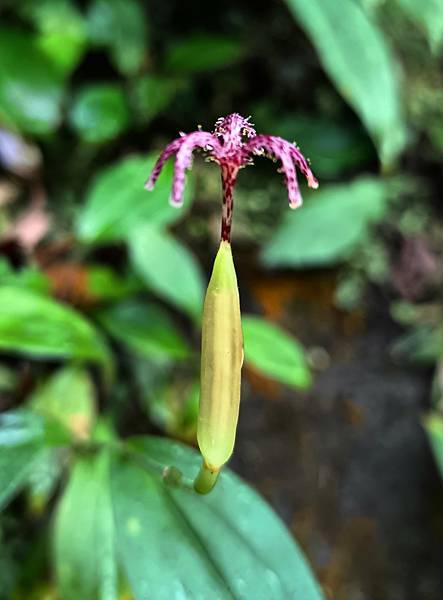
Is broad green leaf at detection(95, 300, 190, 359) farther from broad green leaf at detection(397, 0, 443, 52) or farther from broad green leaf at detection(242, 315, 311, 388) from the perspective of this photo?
broad green leaf at detection(397, 0, 443, 52)

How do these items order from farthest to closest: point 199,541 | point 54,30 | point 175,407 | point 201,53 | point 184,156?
point 201,53, point 54,30, point 175,407, point 199,541, point 184,156

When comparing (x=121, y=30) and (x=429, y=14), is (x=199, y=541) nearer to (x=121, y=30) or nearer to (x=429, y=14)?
(x=429, y=14)

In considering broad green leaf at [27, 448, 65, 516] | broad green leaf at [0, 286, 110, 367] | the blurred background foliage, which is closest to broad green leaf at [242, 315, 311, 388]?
the blurred background foliage

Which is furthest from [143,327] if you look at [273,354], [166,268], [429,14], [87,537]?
[429,14]

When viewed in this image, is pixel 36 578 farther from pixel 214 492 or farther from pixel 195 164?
pixel 195 164

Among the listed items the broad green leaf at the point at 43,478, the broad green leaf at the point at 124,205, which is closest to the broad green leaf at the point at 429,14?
the broad green leaf at the point at 124,205

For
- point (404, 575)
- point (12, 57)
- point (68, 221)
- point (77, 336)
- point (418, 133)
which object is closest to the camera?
point (77, 336)

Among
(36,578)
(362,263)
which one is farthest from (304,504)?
(362,263)
